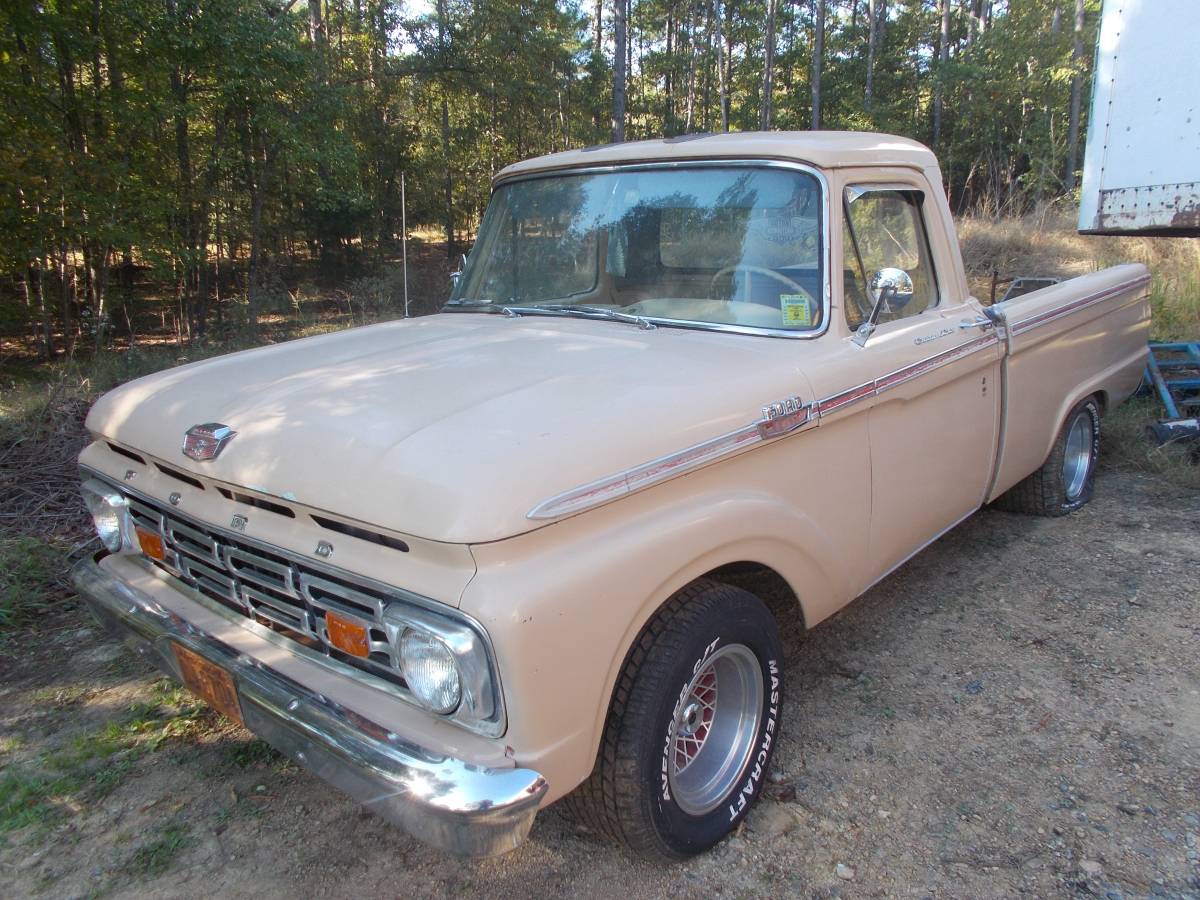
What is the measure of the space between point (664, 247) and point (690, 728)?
1689 millimetres

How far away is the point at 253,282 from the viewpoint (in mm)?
13023

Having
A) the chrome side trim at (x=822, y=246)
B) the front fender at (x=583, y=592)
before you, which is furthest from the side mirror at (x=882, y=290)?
the front fender at (x=583, y=592)

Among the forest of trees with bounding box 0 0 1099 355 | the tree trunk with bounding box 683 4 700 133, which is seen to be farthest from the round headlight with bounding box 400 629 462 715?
the tree trunk with bounding box 683 4 700 133

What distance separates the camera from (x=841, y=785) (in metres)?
2.66

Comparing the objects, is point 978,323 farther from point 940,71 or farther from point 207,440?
point 940,71

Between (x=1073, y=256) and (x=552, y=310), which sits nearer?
(x=552, y=310)

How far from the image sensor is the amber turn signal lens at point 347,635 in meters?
1.96

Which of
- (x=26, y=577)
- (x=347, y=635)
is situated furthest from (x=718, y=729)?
(x=26, y=577)

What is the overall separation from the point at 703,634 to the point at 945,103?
30.3m

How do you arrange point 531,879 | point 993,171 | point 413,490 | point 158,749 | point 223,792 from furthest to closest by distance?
point 993,171
point 158,749
point 223,792
point 531,879
point 413,490

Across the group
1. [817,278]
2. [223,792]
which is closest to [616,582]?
[817,278]

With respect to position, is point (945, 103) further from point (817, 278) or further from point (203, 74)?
point (817, 278)

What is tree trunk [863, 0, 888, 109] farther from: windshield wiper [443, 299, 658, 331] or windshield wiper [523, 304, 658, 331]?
windshield wiper [523, 304, 658, 331]

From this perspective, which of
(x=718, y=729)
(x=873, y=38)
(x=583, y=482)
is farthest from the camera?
(x=873, y=38)
